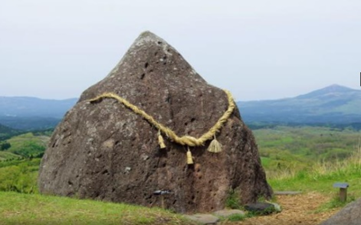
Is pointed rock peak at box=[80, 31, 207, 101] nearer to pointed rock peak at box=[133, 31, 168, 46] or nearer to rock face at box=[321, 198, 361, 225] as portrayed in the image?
pointed rock peak at box=[133, 31, 168, 46]

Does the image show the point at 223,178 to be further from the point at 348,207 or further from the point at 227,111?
the point at 348,207

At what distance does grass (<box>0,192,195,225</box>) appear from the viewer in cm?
749

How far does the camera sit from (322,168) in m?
14.9

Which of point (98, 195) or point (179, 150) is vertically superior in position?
point (179, 150)

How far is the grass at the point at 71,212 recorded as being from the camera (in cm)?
749

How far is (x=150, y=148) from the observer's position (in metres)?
9.59

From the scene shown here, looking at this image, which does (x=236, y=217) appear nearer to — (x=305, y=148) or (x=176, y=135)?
(x=176, y=135)

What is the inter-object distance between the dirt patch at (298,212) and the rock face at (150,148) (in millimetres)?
703

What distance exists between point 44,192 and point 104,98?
225cm

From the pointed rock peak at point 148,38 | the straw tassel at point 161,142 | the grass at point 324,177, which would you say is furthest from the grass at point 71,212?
the grass at point 324,177

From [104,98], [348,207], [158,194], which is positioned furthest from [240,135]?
[348,207]

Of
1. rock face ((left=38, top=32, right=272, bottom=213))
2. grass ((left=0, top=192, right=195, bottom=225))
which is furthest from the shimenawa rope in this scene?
grass ((left=0, top=192, right=195, bottom=225))

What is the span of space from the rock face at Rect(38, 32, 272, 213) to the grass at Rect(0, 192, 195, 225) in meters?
0.72

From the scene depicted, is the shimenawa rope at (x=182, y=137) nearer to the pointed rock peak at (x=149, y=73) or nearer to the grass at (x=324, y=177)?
the pointed rock peak at (x=149, y=73)
